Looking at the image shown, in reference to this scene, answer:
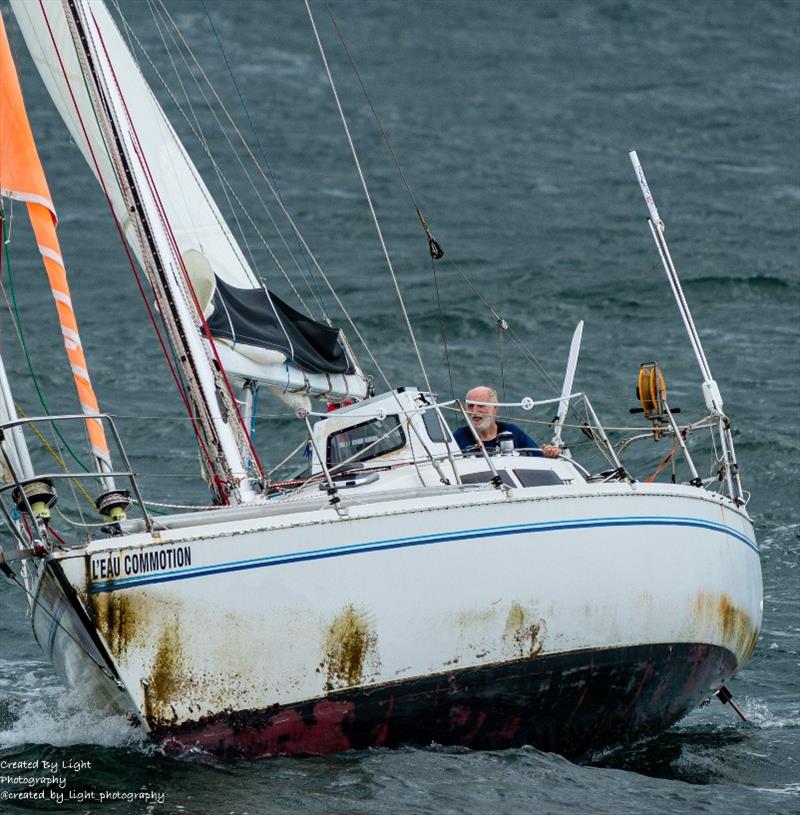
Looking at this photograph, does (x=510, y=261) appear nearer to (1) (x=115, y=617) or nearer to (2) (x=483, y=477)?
(2) (x=483, y=477)

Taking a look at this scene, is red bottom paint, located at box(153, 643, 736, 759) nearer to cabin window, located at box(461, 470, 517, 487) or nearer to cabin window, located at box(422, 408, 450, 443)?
cabin window, located at box(461, 470, 517, 487)

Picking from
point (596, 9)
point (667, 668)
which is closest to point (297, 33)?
point (596, 9)

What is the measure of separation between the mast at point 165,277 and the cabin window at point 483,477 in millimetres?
1792

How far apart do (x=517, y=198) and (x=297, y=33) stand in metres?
9.58

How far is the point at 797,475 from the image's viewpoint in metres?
17.2

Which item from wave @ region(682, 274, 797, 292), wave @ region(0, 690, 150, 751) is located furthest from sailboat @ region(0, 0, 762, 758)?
wave @ region(682, 274, 797, 292)

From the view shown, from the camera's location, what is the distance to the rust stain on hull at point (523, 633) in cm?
943

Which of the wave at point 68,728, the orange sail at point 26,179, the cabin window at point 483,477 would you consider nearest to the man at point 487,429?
the cabin window at point 483,477

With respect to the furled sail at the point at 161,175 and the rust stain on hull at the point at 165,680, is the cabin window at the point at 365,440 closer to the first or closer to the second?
the furled sail at the point at 161,175

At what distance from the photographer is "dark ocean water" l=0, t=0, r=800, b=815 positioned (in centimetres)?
957

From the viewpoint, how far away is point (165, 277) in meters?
11.8

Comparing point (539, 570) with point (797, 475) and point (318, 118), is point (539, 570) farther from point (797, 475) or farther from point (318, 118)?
point (318, 118)

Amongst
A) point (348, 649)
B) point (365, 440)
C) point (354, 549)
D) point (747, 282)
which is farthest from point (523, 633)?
point (747, 282)

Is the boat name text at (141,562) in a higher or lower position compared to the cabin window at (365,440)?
lower
